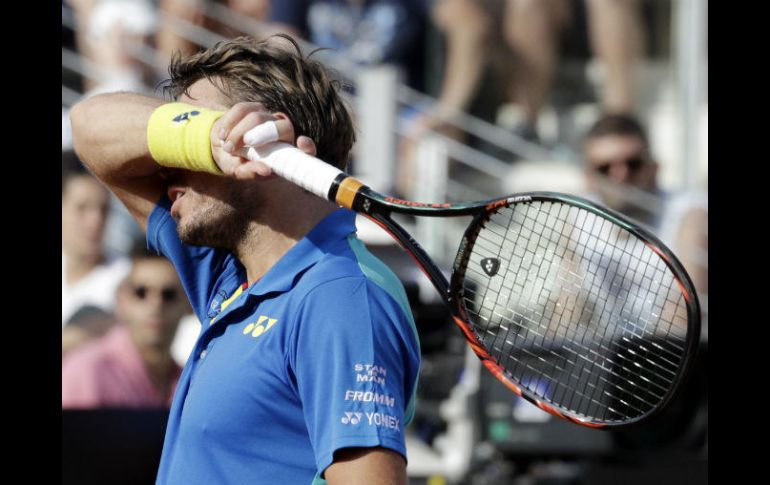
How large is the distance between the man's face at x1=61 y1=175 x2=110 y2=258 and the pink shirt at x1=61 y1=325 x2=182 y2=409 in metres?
0.53

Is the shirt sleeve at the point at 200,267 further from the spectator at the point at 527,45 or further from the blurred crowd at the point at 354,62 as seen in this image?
the spectator at the point at 527,45

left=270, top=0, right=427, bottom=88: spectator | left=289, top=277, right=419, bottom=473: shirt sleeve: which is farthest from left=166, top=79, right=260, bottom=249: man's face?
left=270, top=0, right=427, bottom=88: spectator

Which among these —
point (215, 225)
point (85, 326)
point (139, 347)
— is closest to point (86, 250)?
point (85, 326)

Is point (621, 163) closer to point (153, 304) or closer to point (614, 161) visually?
point (614, 161)

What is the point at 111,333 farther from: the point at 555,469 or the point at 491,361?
the point at 491,361

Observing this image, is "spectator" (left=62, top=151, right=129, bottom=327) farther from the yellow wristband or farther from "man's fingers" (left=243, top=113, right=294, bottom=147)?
"man's fingers" (left=243, top=113, right=294, bottom=147)

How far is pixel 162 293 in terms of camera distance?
6.56 meters

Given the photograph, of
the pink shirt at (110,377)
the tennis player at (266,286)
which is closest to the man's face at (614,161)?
the pink shirt at (110,377)

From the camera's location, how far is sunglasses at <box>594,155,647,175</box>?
7035mm

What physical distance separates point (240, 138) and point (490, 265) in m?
0.59

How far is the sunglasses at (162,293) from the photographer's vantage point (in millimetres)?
6543

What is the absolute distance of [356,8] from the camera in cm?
748
